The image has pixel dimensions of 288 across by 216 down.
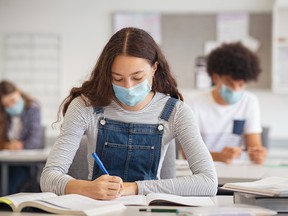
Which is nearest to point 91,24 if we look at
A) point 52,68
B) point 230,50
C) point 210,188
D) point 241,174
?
point 52,68

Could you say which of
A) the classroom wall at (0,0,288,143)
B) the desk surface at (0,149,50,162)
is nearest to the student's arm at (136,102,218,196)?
the desk surface at (0,149,50,162)

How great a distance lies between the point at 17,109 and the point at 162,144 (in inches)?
113

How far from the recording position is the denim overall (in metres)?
2.34

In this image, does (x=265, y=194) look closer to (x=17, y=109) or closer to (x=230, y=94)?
(x=230, y=94)

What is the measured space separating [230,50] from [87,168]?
162 centimetres

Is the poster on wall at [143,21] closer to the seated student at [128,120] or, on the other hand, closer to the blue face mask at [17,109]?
the blue face mask at [17,109]

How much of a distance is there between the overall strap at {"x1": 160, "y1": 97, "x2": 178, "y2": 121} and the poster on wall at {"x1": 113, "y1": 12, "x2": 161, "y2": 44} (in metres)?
3.49

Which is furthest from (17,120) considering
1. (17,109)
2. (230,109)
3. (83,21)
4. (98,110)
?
(98,110)

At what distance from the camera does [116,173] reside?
237 centimetres

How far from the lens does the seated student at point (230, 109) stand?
367 cm

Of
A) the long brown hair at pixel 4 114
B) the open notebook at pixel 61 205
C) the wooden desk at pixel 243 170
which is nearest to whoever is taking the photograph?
the open notebook at pixel 61 205

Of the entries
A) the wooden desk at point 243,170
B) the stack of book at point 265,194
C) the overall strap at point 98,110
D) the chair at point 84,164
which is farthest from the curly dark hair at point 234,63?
the stack of book at point 265,194

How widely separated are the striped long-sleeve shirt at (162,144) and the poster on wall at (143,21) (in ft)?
11.4

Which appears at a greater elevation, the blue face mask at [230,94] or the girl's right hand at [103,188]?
the blue face mask at [230,94]
